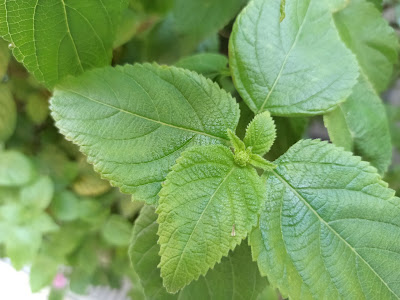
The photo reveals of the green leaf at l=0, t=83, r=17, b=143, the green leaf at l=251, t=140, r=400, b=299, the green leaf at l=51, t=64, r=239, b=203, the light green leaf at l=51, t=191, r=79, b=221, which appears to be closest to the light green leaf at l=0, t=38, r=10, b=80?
the green leaf at l=0, t=83, r=17, b=143

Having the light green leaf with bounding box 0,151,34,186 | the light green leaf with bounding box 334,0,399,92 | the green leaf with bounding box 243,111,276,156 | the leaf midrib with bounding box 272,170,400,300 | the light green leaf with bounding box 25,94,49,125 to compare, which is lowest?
the light green leaf with bounding box 0,151,34,186

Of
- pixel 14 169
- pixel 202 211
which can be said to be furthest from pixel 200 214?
pixel 14 169

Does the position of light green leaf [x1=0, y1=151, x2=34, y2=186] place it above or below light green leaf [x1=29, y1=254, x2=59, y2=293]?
above

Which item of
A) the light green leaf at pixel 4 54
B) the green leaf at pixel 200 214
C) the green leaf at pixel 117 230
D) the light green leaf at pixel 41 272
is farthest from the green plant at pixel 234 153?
the light green leaf at pixel 41 272

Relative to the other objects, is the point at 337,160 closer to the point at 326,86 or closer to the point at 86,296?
the point at 326,86

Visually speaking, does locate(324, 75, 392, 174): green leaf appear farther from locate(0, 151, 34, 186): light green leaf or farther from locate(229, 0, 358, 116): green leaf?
locate(0, 151, 34, 186): light green leaf
